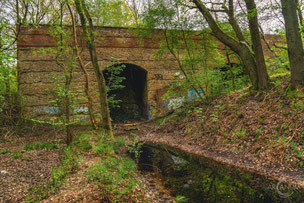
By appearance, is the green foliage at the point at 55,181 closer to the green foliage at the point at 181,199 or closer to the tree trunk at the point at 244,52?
the green foliage at the point at 181,199

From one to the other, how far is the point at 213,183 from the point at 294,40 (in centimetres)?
460

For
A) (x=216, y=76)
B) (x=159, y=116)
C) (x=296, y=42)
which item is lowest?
(x=159, y=116)

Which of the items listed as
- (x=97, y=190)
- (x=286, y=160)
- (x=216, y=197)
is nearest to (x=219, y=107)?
(x=286, y=160)

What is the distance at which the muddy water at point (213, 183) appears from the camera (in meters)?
3.52

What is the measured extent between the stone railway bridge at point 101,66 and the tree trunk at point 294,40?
657 centimetres

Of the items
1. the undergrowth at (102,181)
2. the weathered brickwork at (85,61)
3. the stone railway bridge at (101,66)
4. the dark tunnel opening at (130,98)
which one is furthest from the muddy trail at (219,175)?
the dark tunnel opening at (130,98)

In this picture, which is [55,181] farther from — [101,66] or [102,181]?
[101,66]

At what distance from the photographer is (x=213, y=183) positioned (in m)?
4.31

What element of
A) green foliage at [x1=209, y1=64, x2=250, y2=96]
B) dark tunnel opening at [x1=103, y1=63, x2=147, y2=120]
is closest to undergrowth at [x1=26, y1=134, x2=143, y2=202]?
green foliage at [x1=209, y1=64, x2=250, y2=96]

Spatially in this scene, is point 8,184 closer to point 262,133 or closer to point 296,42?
point 262,133

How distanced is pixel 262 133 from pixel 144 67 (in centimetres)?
1039

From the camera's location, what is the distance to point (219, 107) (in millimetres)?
8508

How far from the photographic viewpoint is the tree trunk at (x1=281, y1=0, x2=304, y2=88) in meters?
5.40

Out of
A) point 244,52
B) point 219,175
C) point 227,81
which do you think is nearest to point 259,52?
point 244,52
